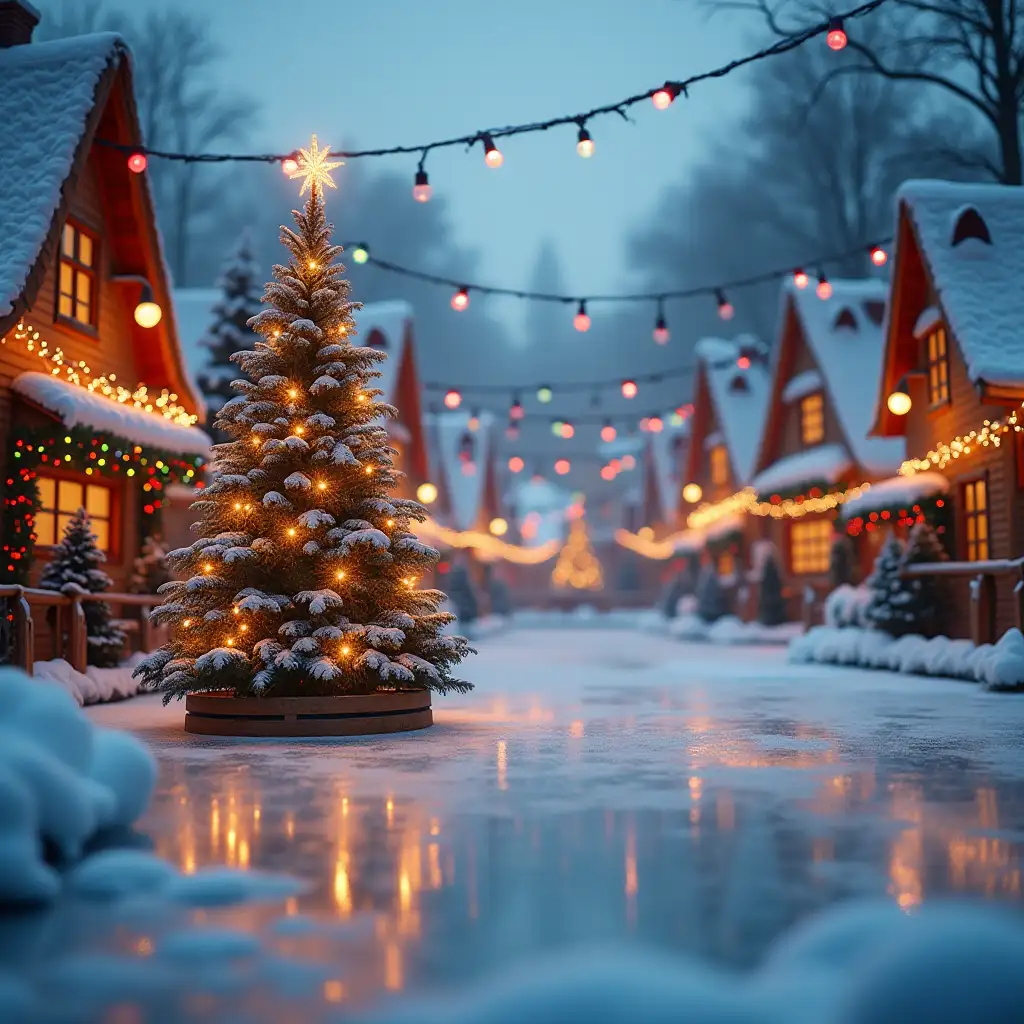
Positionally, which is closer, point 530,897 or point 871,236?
point 530,897

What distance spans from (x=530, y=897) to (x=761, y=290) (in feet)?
136

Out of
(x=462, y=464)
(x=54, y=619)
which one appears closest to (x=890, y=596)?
(x=54, y=619)

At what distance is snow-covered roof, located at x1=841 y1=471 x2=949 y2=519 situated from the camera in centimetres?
1919

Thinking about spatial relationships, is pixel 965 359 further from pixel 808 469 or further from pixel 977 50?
pixel 977 50

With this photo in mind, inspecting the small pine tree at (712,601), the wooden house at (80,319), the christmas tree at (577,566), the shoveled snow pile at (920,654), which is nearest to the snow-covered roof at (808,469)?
the small pine tree at (712,601)

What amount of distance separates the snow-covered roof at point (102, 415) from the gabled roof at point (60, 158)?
1.17 meters

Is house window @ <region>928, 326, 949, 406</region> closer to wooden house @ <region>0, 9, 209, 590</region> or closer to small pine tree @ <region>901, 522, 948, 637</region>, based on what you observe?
small pine tree @ <region>901, 522, 948, 637</region>

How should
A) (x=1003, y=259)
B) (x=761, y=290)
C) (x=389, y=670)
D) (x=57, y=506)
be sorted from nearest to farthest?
(x=389, y=670) → (x=57, y=506) → (x=1003, y=259) → (x=761, y=290)

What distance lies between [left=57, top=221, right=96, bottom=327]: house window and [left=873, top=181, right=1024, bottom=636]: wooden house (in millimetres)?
11865

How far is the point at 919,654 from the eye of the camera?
57.6 feet

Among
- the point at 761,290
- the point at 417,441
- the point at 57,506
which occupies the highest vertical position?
the point at 761,290

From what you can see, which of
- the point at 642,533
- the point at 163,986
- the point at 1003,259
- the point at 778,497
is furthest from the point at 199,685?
the point at 642,533

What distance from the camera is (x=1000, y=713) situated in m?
11.8

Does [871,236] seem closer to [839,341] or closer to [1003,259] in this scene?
[839,341]
